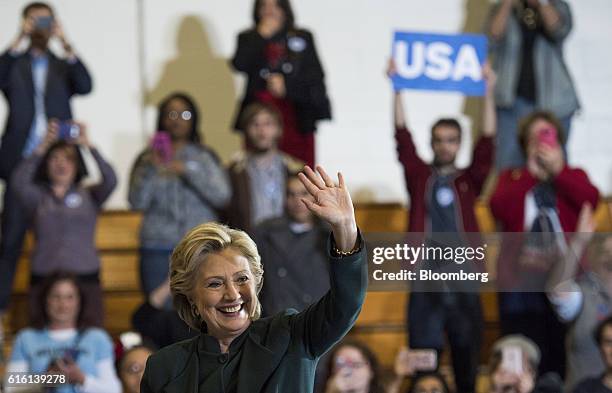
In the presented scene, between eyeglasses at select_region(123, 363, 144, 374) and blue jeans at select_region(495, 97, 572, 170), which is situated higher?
blue jeans at select_region(495, 97, 572, 170)

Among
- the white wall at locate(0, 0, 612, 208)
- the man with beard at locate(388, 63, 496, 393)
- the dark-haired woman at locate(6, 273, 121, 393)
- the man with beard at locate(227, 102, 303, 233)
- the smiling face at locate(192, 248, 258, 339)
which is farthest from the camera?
the white wall at locate(0, 0, 612, 208)

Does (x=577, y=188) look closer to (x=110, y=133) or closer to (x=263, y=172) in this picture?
(x=263, y=172)

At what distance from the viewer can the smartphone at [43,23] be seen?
550 cm

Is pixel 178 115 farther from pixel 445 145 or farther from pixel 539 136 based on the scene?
pixel 539 136

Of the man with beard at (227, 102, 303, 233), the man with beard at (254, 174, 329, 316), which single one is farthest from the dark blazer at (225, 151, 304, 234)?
the man with beard at (254, 174, 329, 316)

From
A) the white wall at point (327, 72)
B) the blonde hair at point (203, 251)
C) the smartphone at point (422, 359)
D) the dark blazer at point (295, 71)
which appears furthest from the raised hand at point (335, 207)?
the white wall at point (327, 72)

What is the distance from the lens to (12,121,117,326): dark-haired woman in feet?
16.6

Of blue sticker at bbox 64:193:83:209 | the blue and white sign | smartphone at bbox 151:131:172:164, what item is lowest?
blue sticker at bbox 64:193:83:209

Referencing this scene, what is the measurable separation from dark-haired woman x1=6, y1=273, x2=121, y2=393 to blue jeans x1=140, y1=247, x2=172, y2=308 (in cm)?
30

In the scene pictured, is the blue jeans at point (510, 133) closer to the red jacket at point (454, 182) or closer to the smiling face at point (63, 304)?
the red jacket at point (454, 182)

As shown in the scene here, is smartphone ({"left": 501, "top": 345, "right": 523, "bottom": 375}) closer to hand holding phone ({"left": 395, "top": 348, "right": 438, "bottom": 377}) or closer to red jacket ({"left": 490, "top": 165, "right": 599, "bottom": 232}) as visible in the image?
hand holding phone ({"left": 395, "top": 348, "right": 438, "bottom": 377})

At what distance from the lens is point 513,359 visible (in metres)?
4.79

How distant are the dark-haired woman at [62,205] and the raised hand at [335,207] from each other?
2.98m

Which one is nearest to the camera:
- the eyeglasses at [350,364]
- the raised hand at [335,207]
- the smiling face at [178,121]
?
the raised hand at [335,207]
